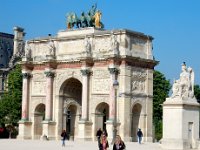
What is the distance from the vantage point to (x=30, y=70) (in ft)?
193

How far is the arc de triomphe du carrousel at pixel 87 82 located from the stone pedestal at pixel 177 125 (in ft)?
53.3

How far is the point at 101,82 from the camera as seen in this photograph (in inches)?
2089

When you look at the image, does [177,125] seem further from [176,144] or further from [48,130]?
[48,130]

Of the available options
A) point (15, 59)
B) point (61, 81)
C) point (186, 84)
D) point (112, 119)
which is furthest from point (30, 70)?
point (15, 59)

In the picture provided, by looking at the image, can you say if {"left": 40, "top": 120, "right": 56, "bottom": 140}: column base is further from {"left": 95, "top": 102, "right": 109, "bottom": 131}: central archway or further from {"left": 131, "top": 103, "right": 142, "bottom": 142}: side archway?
{"left": 131, "top": 103, "right": 142, "bottom": 142}: side archway

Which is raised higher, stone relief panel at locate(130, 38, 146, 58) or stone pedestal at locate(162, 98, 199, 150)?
stone relief panel at locate(130, 38, 146, 58)

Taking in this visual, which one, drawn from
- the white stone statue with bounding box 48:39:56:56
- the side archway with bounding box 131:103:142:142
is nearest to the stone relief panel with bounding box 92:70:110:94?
the side archway with bounding box 131:103:142:142

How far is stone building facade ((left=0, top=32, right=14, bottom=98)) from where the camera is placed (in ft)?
290

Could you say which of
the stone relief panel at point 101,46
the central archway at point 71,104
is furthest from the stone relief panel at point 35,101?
the stone relief panel at point 101,46

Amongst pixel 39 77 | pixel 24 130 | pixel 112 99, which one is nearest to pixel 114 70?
pixel 112 99

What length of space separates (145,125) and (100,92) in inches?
205

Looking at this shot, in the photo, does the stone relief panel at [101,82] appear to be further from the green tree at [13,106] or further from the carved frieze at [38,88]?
the green tree at [13,106]

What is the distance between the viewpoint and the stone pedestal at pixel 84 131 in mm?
52338

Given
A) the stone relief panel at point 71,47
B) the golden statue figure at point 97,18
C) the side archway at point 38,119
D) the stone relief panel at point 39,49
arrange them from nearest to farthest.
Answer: the stone relief panel at point 71,47
the golden statue figure at point 97,18
the side archway at point 38,119
the stone relief panel at point 39,49
